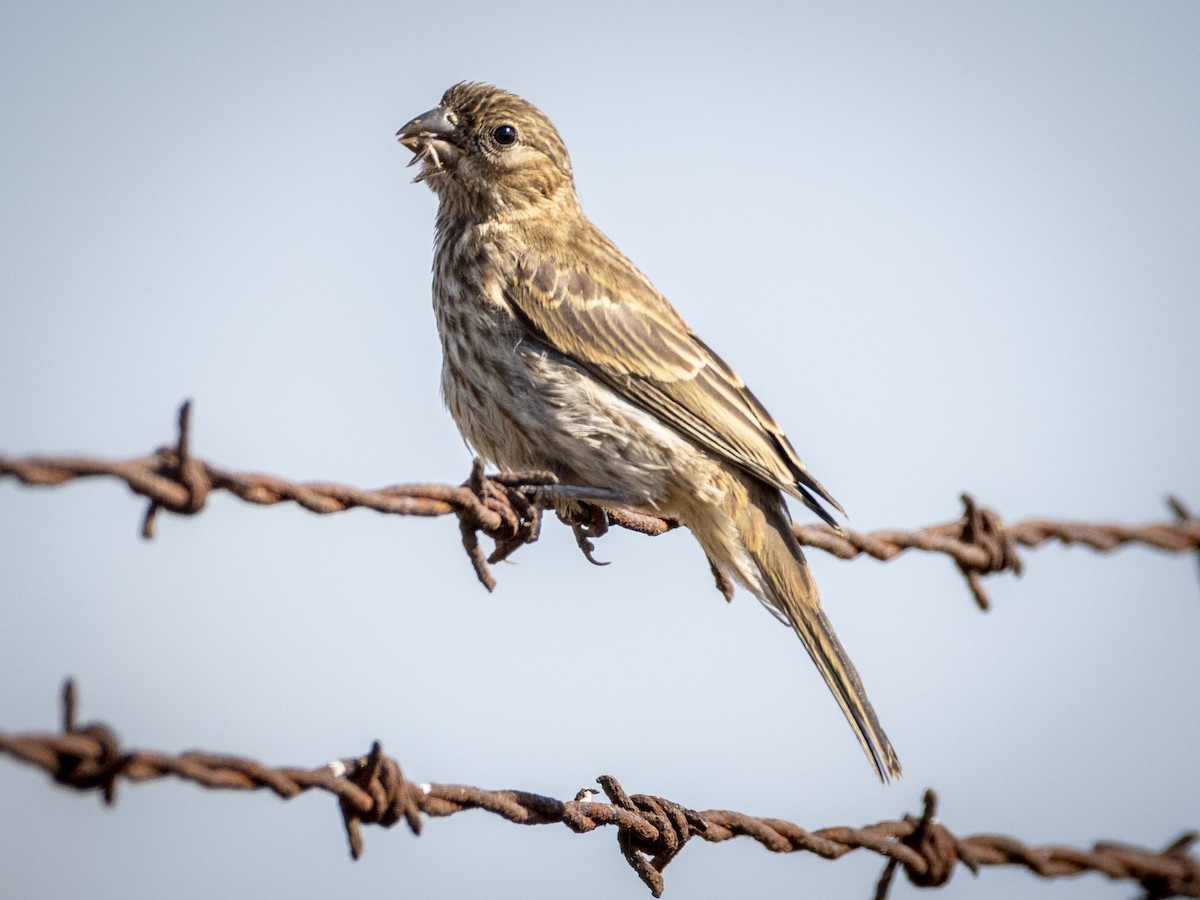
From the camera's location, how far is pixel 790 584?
5055 mm

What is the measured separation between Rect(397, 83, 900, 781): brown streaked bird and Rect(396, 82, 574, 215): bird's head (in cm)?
43

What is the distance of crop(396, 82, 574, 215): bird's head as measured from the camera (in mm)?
6176

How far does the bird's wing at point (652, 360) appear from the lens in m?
5.19

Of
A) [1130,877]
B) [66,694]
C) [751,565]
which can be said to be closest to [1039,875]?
[1130,877]

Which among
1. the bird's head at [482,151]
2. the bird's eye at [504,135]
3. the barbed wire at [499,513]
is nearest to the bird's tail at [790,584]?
the barbed wire at [499,513]

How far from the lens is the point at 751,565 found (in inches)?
203

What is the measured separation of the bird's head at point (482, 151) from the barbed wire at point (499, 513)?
1.95 meters

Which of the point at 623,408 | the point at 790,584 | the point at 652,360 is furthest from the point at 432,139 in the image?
the point at 790,584

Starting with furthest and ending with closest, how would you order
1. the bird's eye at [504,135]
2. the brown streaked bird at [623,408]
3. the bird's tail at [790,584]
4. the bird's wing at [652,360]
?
the bird's eye at [504,135] → the bird's wing at [652,360] → the brown streaked bird at [623,408] → the bird's tail at [790,584]

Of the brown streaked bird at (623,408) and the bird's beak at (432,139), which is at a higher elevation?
the bird's beak at (432,139)

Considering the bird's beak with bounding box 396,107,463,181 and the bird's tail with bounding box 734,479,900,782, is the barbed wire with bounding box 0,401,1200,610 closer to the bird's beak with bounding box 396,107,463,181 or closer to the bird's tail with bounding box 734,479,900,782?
the bird's tail with bounding box 734,479,900,782

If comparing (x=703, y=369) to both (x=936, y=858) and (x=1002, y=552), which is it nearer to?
(x=1002, y=552)

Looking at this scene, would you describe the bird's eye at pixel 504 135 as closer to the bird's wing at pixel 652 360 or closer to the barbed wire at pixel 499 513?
the bird's wing at pixel 652 360

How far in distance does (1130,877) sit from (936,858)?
543 millimetres
